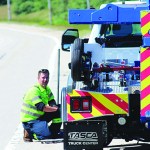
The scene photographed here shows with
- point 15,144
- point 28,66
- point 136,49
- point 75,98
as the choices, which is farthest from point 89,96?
point 28,66

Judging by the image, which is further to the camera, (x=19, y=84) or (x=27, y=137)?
(x=19, y=84)

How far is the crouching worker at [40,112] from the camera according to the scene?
10.2 metres

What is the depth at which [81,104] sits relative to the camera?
28.2 ft

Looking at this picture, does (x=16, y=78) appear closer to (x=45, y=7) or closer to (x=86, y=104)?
(x=86, y=104)

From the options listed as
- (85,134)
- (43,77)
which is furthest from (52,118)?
(85,134)

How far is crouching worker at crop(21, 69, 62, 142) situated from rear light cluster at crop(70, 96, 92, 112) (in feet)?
5.08

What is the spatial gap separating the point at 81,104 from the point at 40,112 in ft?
5.95

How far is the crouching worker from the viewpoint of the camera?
10172 mm

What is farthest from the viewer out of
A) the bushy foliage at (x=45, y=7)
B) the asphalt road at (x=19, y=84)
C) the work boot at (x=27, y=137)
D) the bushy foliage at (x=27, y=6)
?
the bushy foliage at (x=27, y=6)

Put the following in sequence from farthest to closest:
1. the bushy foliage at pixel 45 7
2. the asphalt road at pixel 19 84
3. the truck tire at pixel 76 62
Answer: the bushy foliage at pixel 45 7 < the asphalt road at pixel 19 84 < the truck tire at pixel 76 62

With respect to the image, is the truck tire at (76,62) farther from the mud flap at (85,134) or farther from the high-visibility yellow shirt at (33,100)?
the high-visibility yellow shirt at (33,100)

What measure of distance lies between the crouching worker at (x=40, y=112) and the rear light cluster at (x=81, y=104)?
5.08ft

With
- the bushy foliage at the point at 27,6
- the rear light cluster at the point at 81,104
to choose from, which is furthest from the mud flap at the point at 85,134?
the bushy foliage at the point at 27,6

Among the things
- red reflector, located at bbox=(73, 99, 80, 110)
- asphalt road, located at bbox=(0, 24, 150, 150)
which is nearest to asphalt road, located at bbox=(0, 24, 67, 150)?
asphalt road, located at bbox=(0, 24, 150, 150)
